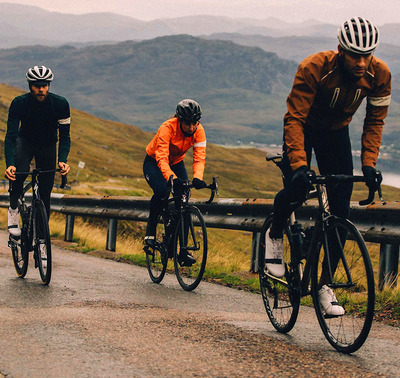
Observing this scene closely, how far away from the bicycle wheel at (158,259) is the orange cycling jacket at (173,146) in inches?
34.9

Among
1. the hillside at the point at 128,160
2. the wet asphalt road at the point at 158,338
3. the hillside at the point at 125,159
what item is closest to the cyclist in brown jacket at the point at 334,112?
the wet asphalt road at the point at 158,338

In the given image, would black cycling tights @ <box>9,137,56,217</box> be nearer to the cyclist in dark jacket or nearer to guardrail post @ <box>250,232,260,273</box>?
the cyclist in dark jacket

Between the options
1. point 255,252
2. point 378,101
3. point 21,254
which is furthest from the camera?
point 255,252

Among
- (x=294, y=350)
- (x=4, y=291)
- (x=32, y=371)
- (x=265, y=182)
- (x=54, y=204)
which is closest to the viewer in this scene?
(x=32, y=371)

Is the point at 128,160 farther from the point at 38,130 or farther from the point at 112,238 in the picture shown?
the point at 38,130

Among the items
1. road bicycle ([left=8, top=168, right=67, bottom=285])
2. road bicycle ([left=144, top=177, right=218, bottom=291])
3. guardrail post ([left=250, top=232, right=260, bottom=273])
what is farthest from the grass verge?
road bicycle ([left=8, top=168, right=67, bottom=285])

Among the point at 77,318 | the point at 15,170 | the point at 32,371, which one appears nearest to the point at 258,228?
the point at 15,170

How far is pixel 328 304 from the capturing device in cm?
442

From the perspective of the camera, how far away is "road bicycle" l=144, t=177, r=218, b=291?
23.6ft

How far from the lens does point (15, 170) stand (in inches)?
288

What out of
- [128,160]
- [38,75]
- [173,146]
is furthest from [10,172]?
[128,160]

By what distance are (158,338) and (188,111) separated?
314 cm

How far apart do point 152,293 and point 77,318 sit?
172cm

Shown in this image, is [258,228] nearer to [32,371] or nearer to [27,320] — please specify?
[27,320]
